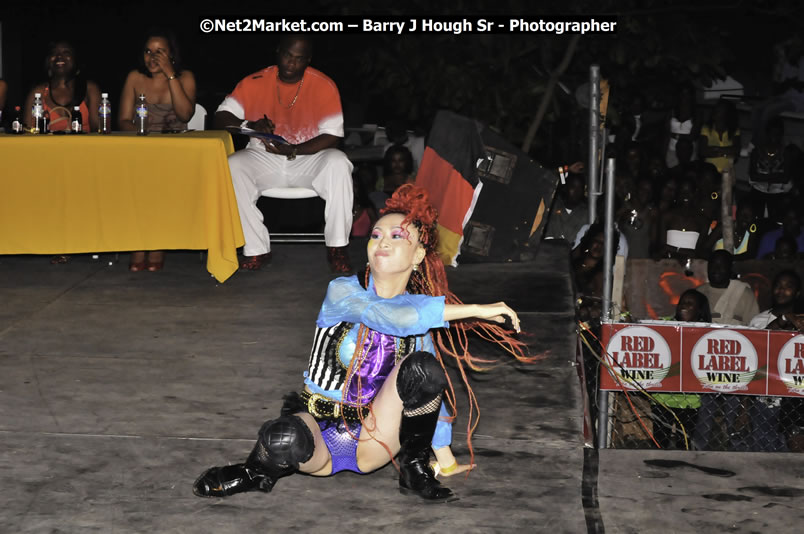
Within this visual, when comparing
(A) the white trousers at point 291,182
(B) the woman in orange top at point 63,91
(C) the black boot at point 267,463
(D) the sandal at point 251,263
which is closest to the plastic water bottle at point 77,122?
(B) the woman in orange top at point 63,91

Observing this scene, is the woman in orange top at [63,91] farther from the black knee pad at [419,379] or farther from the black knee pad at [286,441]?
the black knee pad at [419,379]

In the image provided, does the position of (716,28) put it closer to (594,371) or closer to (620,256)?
(620,256)

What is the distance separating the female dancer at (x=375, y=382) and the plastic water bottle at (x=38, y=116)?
4.32 meters

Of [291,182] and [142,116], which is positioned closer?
[142,116]

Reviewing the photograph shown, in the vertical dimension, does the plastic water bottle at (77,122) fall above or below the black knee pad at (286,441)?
above

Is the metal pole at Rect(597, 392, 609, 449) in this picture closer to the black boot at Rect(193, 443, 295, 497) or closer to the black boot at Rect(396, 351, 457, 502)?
the black boot at Rect(396, 351, 457, 502)

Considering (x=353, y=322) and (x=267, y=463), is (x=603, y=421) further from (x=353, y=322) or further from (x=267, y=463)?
(x=267, y=463)

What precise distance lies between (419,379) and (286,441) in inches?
19.9

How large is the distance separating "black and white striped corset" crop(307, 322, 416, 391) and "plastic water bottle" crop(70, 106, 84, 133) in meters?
4.14

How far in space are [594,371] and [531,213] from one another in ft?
8.05

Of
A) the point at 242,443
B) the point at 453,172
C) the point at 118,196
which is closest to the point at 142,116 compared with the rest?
the point at 118,196

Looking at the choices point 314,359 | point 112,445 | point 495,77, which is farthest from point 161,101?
point 314,359

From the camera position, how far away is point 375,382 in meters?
4.05

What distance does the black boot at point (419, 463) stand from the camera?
3.98 metres
